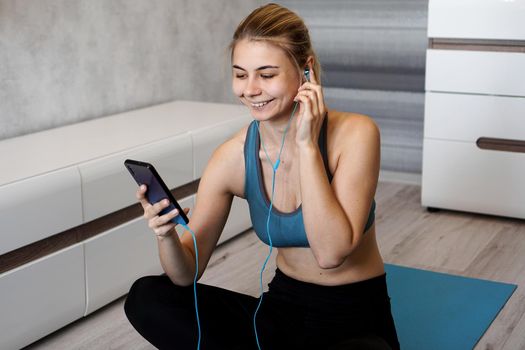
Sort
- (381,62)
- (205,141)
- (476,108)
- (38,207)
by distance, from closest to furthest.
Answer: (38,207) → (205,141) → (476,108) → (381,62)

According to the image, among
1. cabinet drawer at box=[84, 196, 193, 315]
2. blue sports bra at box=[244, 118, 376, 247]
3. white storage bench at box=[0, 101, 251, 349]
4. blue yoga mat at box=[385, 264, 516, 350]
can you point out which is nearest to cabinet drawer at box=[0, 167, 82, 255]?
white storage bench at box=[0, 101, 251, 349]

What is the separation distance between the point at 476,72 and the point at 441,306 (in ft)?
3.67

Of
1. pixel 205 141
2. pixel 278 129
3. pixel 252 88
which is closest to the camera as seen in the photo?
pixel 252 88

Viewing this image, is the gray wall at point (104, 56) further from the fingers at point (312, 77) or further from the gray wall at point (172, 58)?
the fingers at point (312, 77)

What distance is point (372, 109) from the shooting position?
13.4ft

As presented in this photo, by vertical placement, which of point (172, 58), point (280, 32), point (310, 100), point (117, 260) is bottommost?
point (117, 260)

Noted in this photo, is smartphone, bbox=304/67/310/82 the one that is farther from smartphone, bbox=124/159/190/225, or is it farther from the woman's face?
smartphone, bbox=124/159/190/225

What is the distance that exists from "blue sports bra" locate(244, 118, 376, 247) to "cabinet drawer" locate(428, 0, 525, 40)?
1.66 m

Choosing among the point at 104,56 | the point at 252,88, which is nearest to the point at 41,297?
the point at 252,88

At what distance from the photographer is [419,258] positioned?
303 cm

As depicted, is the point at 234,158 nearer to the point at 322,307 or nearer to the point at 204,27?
the point at 322,307

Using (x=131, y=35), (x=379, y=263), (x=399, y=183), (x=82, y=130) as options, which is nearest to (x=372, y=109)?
(x=399, y=183)

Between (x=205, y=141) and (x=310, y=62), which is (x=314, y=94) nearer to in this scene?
(x=310, y=62)

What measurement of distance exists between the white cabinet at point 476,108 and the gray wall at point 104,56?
3.29 feet
